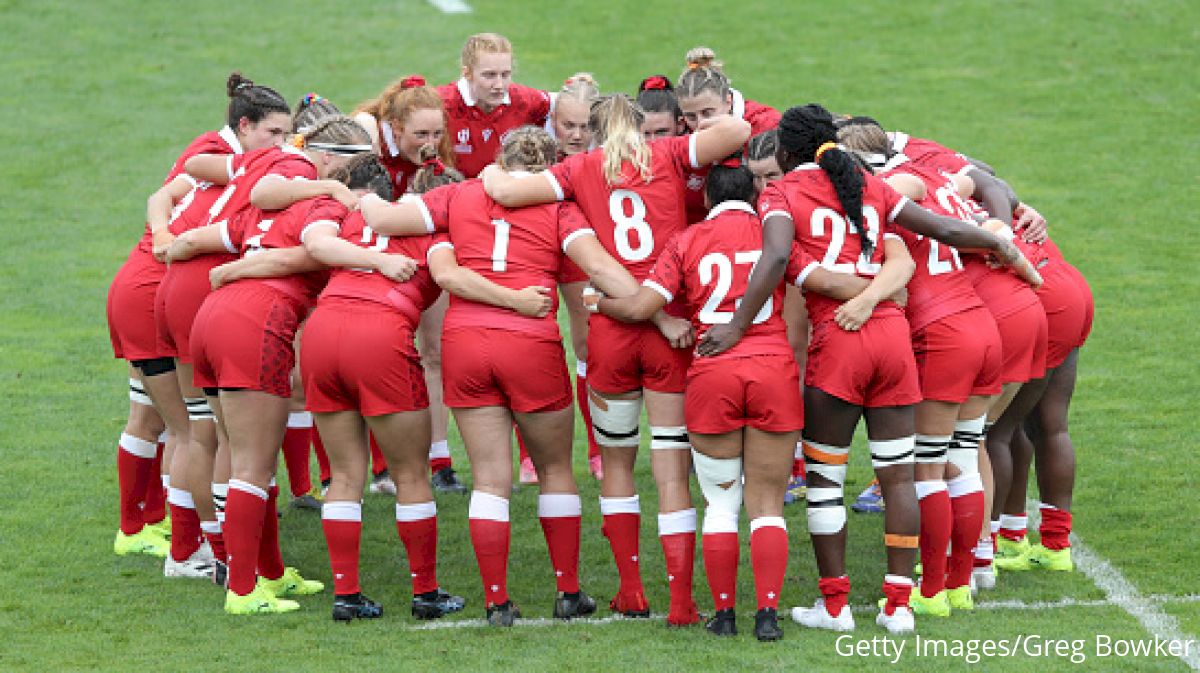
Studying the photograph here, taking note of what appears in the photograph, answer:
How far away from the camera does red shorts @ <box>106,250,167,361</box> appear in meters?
8.23

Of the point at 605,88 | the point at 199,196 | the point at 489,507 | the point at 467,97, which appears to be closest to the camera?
the point at 489,507

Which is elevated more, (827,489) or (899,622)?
(827,489)

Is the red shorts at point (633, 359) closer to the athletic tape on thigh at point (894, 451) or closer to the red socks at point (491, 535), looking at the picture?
the red socks at point (491, 535)

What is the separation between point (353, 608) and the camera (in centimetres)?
740

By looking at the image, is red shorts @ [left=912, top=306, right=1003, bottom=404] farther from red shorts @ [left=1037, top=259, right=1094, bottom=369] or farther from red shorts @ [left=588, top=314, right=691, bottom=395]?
red shorts @ [left=588, top=314, right=691, bottom=395]

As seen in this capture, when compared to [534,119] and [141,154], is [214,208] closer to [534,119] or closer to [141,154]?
[534,119]

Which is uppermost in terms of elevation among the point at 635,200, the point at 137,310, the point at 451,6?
the point at 635,200

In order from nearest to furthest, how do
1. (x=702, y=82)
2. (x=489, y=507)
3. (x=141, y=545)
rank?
1. (x=489, y=507)
2. (x=702, y=82)
3. (x=141, y=545)

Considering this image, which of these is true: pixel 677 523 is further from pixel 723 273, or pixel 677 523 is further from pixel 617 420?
pixel 723 273

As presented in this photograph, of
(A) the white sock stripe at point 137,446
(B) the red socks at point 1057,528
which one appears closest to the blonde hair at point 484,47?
(A) the white sock stripe at point 137,446

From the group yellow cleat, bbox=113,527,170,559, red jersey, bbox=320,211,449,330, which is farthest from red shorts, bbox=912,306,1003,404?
yellow cleat, bbox=113,527,170,559

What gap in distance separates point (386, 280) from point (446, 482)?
2737mm

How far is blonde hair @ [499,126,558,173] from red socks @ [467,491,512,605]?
149 centimetres

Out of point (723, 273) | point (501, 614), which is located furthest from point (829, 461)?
point (501, 614)
